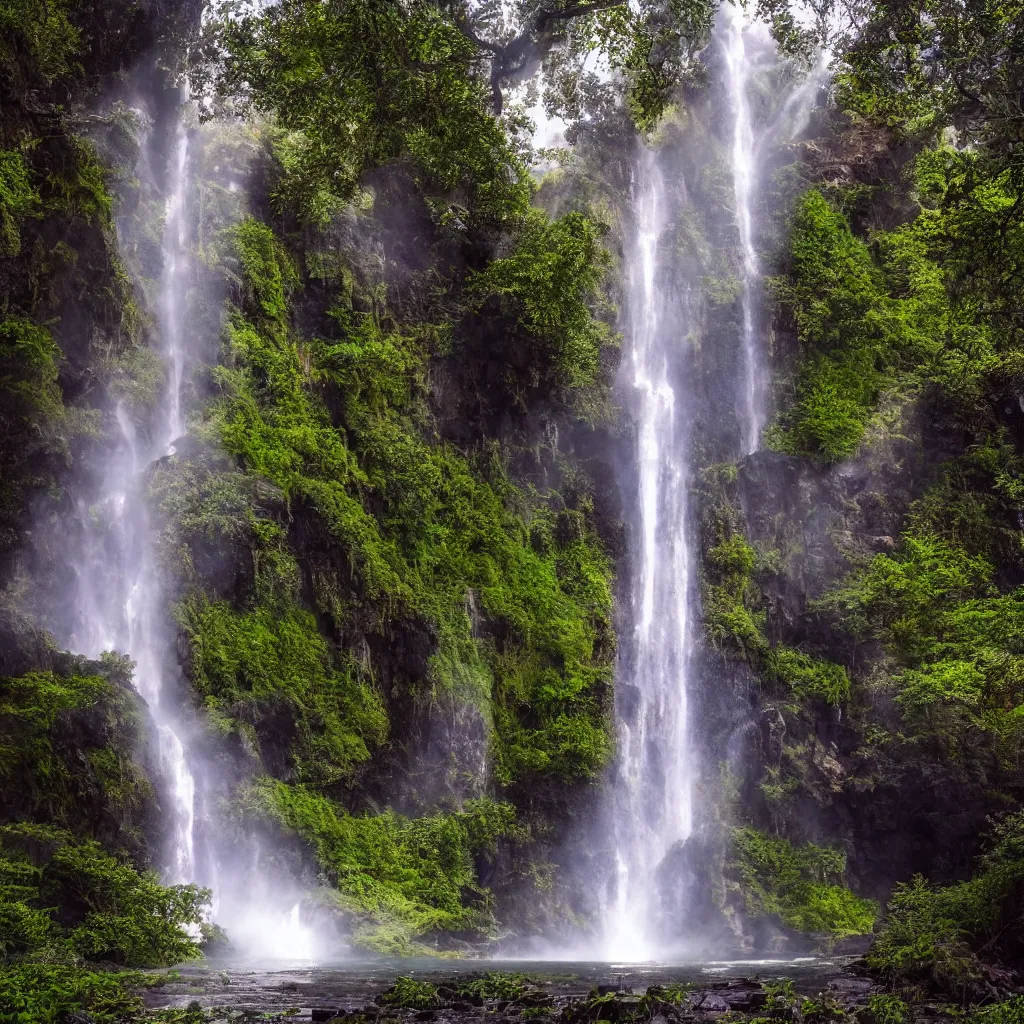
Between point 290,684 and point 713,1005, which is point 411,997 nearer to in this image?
point 713,1005

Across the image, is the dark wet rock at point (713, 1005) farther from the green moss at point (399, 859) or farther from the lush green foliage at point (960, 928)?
the green moss at point (399, 859)

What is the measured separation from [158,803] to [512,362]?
39.8ft

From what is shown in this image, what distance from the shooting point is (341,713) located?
17.7 meters

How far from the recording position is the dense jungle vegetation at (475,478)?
11516 mm

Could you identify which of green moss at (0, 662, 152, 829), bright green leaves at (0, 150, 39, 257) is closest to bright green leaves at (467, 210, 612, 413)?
bright green leaves at (0, 150, 39, 257)

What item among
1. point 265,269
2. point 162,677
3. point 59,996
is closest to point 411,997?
point 59,996

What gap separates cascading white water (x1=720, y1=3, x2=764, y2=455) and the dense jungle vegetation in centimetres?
47

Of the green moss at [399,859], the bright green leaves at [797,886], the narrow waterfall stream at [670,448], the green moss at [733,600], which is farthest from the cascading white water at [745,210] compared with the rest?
the green moss at [399,859]

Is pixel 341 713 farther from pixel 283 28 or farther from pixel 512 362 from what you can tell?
pixel 283 28

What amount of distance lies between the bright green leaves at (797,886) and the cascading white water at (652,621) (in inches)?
50.5

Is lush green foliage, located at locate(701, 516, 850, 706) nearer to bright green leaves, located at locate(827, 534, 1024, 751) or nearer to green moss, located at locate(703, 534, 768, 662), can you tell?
green moss, located at locate(703, 534, 768, 662)

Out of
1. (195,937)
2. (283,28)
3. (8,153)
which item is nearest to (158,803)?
(195,937)

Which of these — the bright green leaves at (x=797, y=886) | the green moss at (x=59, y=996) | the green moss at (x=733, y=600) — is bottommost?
the bright green leaves at (x=797, y=886)

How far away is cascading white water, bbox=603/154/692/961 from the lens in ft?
64.8
